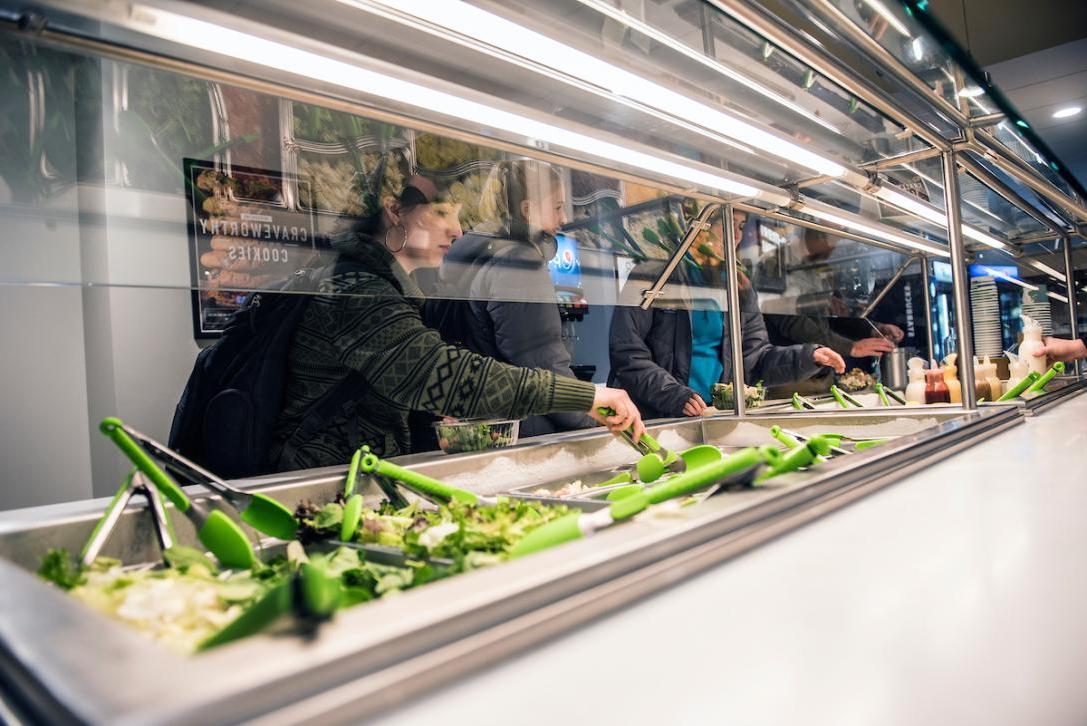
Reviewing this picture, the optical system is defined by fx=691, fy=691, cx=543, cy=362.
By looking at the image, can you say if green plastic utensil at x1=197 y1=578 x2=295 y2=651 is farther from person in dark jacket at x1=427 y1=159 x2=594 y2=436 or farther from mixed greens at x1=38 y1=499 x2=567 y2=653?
person in dark jacket at x1=427 y1=159 x2=594 y2=436

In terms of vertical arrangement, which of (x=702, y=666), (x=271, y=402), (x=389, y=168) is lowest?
(x=702, y=666)

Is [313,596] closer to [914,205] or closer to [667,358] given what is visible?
[914,205]

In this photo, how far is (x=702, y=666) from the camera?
1.45 feet

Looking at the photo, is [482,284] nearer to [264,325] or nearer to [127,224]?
[127,224]

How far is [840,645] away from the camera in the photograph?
18.7 inches

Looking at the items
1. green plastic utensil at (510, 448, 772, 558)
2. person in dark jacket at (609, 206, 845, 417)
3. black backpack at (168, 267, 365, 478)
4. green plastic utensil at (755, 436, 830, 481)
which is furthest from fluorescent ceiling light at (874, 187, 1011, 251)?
black backpack at (168, 267, 365, 478)

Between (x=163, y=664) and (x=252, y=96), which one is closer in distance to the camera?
(x=163, y=664)

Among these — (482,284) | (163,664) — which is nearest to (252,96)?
(482,284)

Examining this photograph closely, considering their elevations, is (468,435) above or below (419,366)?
below

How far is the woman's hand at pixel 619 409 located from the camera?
1500mm

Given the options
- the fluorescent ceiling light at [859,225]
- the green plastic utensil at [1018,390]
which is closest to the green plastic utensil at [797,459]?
the fluorescent ceiling light at [859,225]

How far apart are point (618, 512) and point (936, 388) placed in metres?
1.93

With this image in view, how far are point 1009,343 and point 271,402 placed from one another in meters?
3.79

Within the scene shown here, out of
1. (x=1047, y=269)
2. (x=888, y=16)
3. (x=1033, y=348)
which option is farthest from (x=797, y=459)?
(x=1047, y=269)
